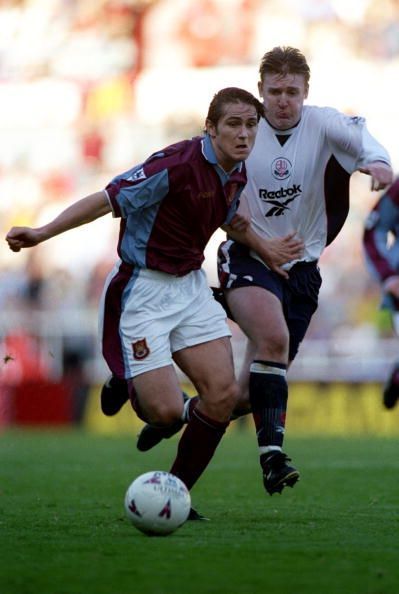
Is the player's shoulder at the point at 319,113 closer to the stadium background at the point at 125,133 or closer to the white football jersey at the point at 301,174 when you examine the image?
the white football jersey at the point at 301,174

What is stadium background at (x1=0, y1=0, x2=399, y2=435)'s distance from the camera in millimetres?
18219

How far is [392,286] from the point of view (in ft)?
34.3

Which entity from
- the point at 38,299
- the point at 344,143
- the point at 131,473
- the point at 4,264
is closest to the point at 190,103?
the point at 4,264

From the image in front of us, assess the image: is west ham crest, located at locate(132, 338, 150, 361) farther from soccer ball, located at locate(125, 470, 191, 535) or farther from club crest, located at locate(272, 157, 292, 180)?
club crest, located at locate(272, 157, 292, 180)

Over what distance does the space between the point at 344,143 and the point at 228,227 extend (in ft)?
2.56

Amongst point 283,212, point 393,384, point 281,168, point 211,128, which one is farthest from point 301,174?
point 393,384

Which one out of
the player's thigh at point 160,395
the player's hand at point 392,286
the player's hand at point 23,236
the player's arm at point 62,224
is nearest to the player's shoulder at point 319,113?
the player's arm at point 62,224

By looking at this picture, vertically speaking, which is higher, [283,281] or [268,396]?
[283,281]

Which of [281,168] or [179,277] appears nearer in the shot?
[179,277]

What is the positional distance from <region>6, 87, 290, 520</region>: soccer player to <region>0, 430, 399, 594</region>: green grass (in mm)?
602

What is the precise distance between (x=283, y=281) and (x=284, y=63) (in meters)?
1.21

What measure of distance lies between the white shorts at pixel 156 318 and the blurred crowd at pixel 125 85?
14.2 m

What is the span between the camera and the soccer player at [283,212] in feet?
23.1

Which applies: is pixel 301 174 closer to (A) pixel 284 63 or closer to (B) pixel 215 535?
(A) pixel 284 63
